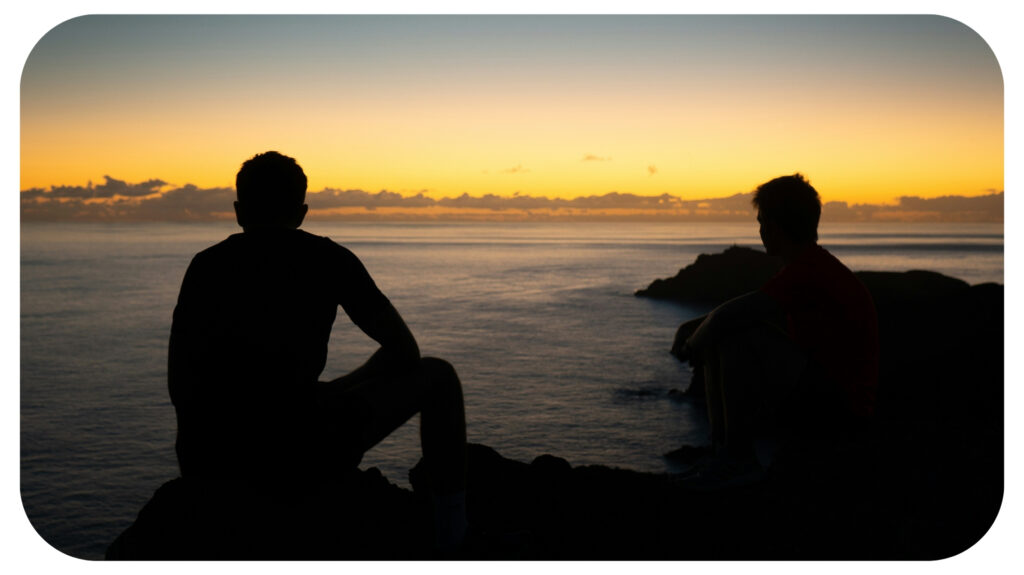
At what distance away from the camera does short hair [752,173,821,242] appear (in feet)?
11.6

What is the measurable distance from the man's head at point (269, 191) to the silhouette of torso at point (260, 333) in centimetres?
11

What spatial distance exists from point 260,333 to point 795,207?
2494 mm

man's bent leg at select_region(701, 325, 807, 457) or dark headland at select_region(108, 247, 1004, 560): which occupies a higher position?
man's bent leg at select_region(701, 325, 807, 457)

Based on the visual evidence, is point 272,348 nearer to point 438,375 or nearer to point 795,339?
point 438,375

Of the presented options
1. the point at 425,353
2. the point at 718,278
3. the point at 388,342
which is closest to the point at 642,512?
the point at 388,342

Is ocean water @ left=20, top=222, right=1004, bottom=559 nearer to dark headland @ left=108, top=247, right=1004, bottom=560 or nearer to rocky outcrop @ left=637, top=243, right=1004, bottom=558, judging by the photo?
rocky outcrop @ left=637, top=243, right=1004, bottom=558

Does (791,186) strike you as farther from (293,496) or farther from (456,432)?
(293,496)

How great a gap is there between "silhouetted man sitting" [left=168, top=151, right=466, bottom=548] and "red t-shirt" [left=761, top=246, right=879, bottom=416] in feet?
6.11

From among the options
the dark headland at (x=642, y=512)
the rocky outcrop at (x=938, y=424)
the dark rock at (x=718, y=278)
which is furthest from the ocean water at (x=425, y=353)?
the dark headland at (x=642, y=512)

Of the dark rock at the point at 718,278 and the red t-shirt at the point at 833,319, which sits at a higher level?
the red t-shirt at the point at 833,319

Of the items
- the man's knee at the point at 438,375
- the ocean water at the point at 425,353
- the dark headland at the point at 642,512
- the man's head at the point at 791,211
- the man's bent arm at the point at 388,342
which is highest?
the man's head at the point at 791,211

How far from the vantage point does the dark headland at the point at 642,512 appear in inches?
124

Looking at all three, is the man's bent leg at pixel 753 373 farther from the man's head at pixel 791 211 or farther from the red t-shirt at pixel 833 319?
the man's head at pixel 791 211

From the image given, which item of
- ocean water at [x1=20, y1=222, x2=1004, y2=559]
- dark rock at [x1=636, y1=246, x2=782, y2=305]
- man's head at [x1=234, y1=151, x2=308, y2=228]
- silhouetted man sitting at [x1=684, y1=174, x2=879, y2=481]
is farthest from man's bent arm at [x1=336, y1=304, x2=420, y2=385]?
dark rock at [x1=636, y1=246, x2=782, y2=305]
